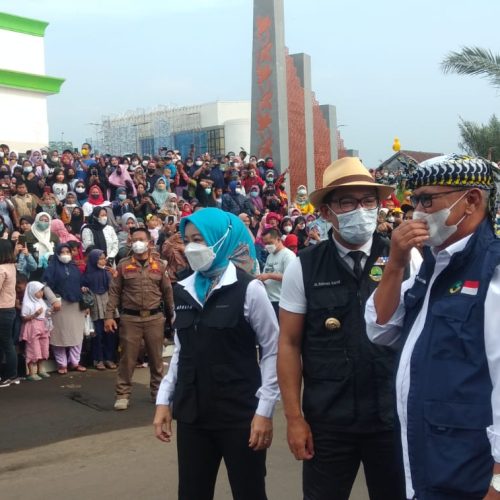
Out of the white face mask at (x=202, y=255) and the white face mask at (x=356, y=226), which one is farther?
the white face mask at (x=202, y=255)

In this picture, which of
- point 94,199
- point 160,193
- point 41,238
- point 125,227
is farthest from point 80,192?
point 41,238

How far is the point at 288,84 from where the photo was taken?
21844 millimetres

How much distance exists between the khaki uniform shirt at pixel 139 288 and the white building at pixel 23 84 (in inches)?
542

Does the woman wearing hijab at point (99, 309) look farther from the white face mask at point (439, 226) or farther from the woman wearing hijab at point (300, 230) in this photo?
the white face mask at point (439, 226)

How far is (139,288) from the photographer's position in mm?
7539

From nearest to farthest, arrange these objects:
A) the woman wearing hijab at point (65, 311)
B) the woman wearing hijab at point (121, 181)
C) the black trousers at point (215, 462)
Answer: the black trousers at point (215, 462) → the woman wearing hijab at point (65, 311) → the woman wearing hijab at point (121, 181)

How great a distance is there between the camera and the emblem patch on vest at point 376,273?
9.86ft

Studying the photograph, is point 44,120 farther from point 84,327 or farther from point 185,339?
point 185,339

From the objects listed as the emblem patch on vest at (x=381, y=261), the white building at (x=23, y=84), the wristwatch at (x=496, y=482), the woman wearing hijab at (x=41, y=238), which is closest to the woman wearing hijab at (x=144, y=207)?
the woman wearing hijab at (x=41, y=238)

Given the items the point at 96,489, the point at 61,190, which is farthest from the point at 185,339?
the point at 61,190

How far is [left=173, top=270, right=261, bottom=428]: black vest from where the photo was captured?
3277mm

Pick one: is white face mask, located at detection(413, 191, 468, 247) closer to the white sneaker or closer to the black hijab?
the white sneaker

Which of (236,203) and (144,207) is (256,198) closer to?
(236,203)

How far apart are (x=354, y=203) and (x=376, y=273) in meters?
0.33
